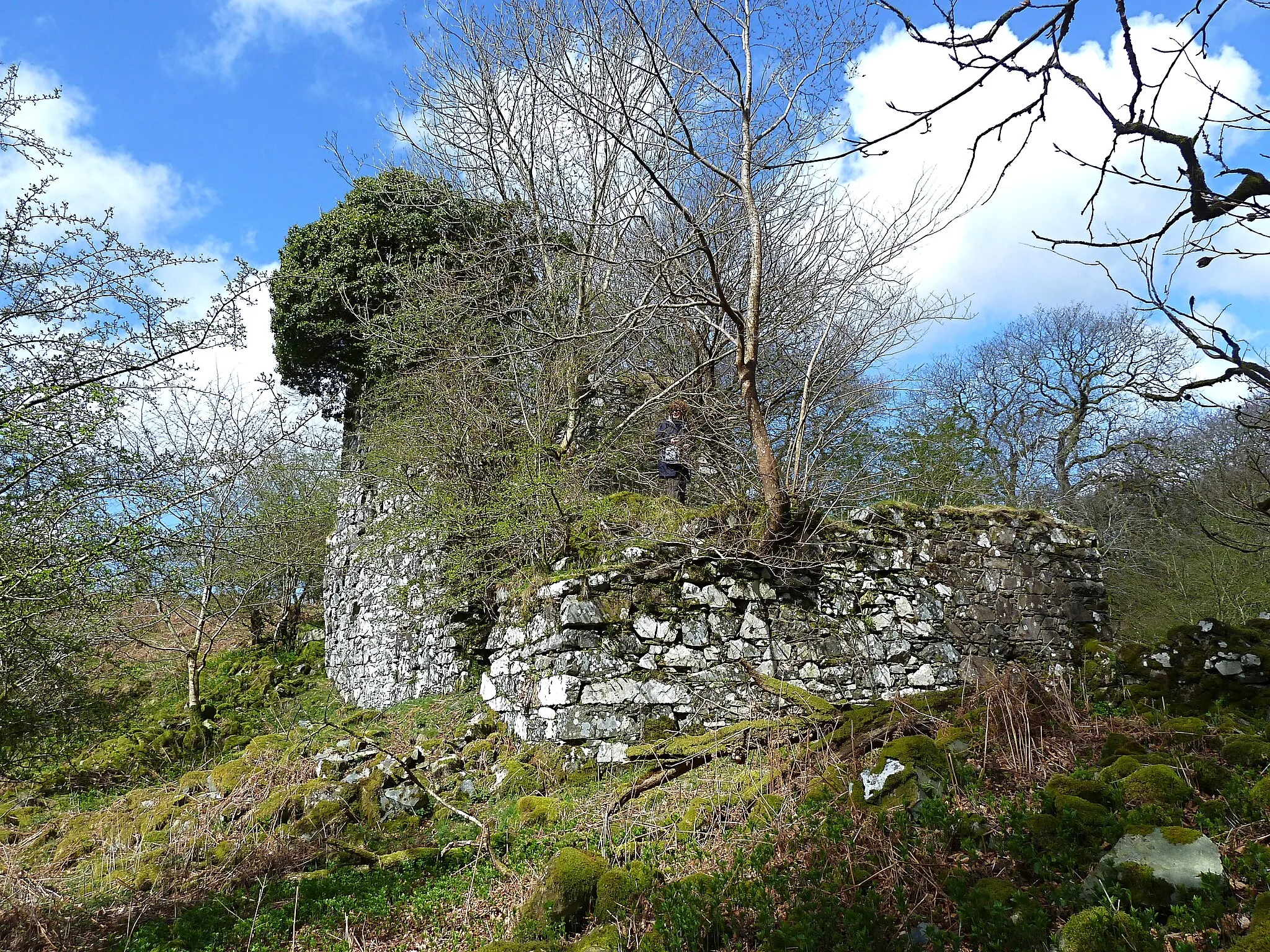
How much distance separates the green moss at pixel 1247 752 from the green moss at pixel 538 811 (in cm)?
348

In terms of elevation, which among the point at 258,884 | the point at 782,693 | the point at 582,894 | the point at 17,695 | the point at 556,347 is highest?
the point at 556,347

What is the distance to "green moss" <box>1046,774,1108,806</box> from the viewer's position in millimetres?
2664

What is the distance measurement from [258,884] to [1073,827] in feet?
14.3

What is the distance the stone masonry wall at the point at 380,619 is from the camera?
9.30 meters

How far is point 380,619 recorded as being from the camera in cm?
1070

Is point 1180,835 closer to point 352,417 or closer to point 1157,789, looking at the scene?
point 1157,789

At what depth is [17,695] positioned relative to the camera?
5.69 m

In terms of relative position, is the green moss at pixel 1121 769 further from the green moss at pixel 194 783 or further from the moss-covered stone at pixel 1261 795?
the green moss at pixel 194 783

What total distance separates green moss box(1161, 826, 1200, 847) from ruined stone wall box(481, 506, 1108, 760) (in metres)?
3.56

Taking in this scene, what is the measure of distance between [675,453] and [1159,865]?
22.0ft

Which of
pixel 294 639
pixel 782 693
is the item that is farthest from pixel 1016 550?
pixel 294 639

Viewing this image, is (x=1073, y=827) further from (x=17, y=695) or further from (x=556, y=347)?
(x=556, y=347)

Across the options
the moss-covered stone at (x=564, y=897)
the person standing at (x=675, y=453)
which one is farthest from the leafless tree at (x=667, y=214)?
the moss-covered stone at (x=564, y=897)

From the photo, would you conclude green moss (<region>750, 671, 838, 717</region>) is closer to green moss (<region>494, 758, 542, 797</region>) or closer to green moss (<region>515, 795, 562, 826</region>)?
green moss (<region>515, 795, 562, 826</region>)
